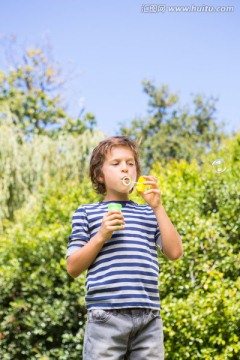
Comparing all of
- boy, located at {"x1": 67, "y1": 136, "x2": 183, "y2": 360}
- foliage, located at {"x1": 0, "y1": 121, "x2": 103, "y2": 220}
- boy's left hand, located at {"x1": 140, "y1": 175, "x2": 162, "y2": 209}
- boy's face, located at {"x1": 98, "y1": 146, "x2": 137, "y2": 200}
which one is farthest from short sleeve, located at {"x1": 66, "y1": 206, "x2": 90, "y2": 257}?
foliage, located at {"x1": 0, "y1": 121, "x2": 103, "y2": 220}

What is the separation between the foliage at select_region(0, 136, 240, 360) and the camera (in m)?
4.14

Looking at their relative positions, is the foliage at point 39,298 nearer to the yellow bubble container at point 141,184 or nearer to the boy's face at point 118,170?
the boy's face at point 118,170

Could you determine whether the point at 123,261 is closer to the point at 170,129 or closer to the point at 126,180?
the point at 126,180

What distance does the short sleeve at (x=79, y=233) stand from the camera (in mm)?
2285

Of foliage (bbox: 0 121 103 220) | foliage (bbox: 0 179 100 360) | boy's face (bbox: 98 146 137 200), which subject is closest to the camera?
boy's face (bbox: 98 146 137 200)

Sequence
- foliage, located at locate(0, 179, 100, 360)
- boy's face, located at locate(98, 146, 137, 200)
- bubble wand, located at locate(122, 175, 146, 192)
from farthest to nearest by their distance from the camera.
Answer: foliage, located at locate(0, 179, 100, 360), boy's face, located at locate(98, 146, 137, 200), bubble wand, located at locate(122, 175, 146, 192)

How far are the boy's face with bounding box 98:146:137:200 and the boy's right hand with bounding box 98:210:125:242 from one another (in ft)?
0.66

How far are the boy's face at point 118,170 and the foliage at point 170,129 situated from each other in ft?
53.8

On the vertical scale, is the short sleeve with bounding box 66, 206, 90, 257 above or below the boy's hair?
below

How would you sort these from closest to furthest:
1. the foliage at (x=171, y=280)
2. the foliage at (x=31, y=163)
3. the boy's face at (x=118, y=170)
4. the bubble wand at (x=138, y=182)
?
the bubble wand at (x=138, y=182), the boy's face at (x=118, y=170), the foliage at (x=171, y=280), the foliage at (x=31, y=163)

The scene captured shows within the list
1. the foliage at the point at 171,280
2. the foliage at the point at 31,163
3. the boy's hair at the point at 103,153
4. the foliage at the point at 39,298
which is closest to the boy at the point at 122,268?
the boy's hair at the point at 103,153

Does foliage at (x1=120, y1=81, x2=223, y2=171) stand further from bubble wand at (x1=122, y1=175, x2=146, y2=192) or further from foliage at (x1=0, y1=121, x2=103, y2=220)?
bubble wand at (x1=122, y1=175, x2=146, y2=192)

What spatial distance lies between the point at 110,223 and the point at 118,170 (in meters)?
0.28

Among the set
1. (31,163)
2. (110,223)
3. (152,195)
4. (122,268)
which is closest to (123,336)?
(122,268)
